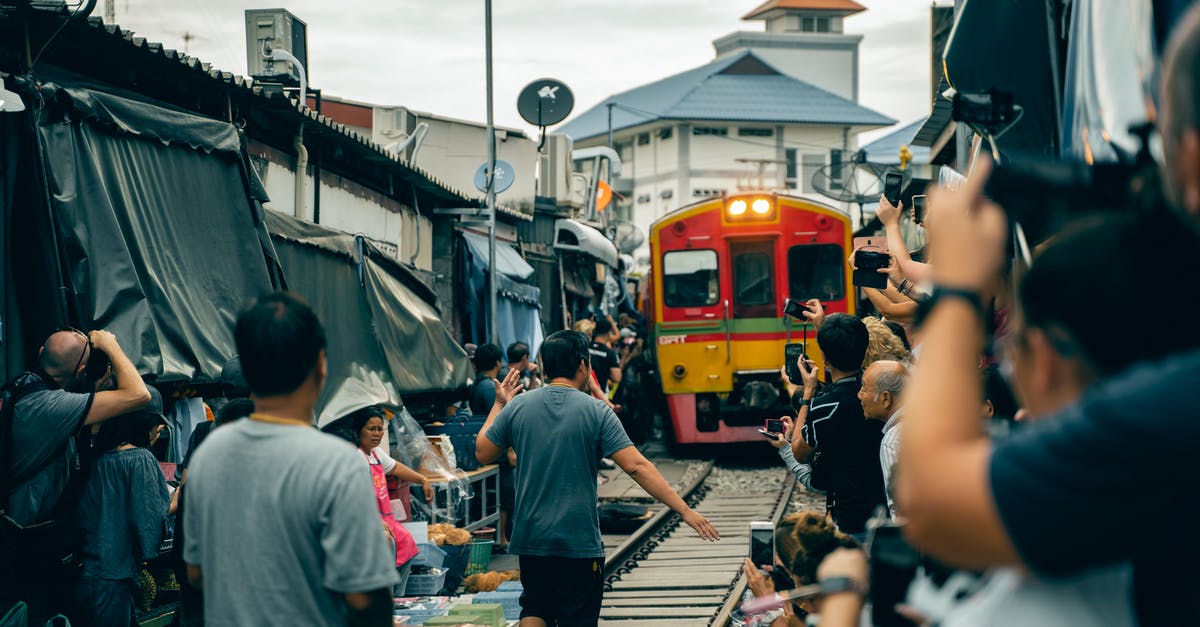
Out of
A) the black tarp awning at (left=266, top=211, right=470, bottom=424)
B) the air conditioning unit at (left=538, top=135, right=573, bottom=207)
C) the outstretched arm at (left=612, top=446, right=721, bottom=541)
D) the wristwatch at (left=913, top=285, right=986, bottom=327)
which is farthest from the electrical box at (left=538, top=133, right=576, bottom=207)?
the wristwatch at (left=913, top=285, right=986, bottom=327)

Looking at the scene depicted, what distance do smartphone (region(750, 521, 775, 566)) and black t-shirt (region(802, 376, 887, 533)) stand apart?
3.23ft

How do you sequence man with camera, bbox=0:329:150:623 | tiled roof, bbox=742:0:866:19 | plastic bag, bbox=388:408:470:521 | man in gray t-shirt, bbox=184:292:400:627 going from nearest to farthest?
man in gray t-shirt, bbox=184:292:400:627 → man with camera, bbox=0:329:150:623 → plastic bag, bbox=388:408:470:521 → tiled roof, bbox=742:0:866:19

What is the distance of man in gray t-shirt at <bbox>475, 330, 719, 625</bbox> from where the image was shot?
517cm

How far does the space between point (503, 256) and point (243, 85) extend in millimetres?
7977

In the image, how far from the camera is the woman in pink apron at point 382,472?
22.3 feet

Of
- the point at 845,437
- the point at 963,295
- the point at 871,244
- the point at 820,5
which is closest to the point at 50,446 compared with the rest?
the point at 845,437

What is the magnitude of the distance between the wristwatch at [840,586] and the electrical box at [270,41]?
1048 centimetres

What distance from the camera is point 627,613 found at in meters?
8.17

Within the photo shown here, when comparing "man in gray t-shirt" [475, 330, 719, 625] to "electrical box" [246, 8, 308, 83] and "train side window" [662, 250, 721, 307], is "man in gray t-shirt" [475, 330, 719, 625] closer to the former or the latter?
"electrical box" [246, 8, 308, 83]

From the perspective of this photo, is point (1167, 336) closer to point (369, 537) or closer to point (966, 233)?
point (966, 233)

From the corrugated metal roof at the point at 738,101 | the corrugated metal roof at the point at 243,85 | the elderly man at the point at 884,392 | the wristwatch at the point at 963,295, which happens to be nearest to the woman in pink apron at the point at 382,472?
the corrugated metal roof at the point at 243,85

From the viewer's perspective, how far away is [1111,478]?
1466mm

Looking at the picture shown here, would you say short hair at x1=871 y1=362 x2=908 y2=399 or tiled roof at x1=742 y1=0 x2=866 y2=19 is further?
tiled roof at x1=742 y1=0 x2=866 y2=19

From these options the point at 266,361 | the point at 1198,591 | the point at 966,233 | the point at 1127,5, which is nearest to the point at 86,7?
the point at 266,361
